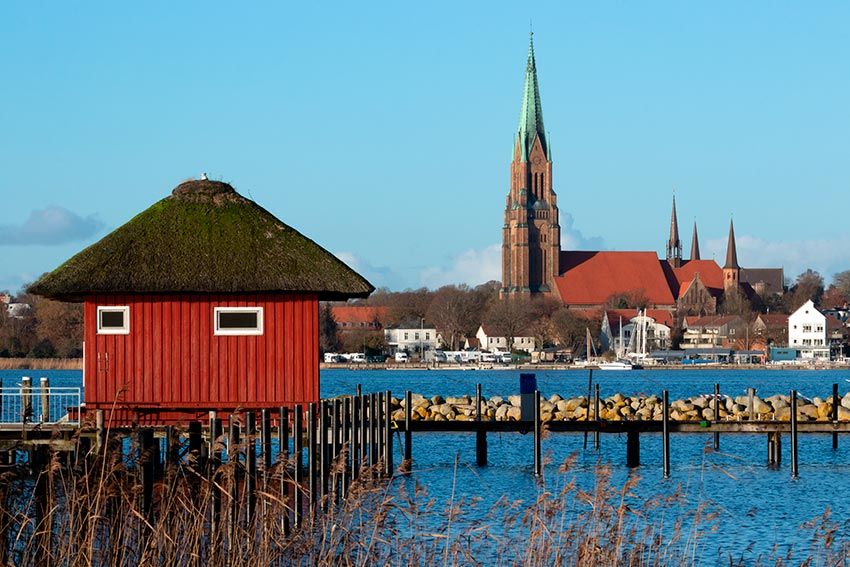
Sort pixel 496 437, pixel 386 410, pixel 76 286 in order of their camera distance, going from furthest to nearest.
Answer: pixel 496 437 → pixel 386 410 → pixel 76 286

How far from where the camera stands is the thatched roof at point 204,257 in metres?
25.6

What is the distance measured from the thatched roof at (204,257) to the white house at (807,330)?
174556mm

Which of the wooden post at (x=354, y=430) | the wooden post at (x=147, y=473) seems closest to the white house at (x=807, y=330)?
the wooden post at (x=354, y=430)

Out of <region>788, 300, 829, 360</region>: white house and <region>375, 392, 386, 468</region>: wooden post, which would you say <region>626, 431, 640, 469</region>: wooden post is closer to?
<region>375, 392, 386, 468</region>: wooden post

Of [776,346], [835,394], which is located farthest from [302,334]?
[776,346]

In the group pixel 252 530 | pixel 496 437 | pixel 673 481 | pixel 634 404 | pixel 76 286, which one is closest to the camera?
pixel 252 530

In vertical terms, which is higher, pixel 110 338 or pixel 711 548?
pixel 110 338

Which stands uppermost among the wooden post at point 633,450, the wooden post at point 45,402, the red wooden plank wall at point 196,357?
the red wooden plank wall at point 196,357

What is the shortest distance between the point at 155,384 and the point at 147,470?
10.1m

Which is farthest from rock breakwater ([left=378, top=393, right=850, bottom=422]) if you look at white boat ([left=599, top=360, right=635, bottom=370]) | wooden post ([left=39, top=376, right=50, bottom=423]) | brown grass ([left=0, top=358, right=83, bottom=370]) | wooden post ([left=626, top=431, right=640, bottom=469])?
white boat ([left=599, top=360, right=635, bottom=370])

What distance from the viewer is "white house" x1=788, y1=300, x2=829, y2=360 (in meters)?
197

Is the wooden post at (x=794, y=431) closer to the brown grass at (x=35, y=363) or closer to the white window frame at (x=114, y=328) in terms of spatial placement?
the white window frame at (x=114, y=328)

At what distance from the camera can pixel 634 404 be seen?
45.4 m

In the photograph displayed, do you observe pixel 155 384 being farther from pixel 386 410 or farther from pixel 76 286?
pixel 386 410
